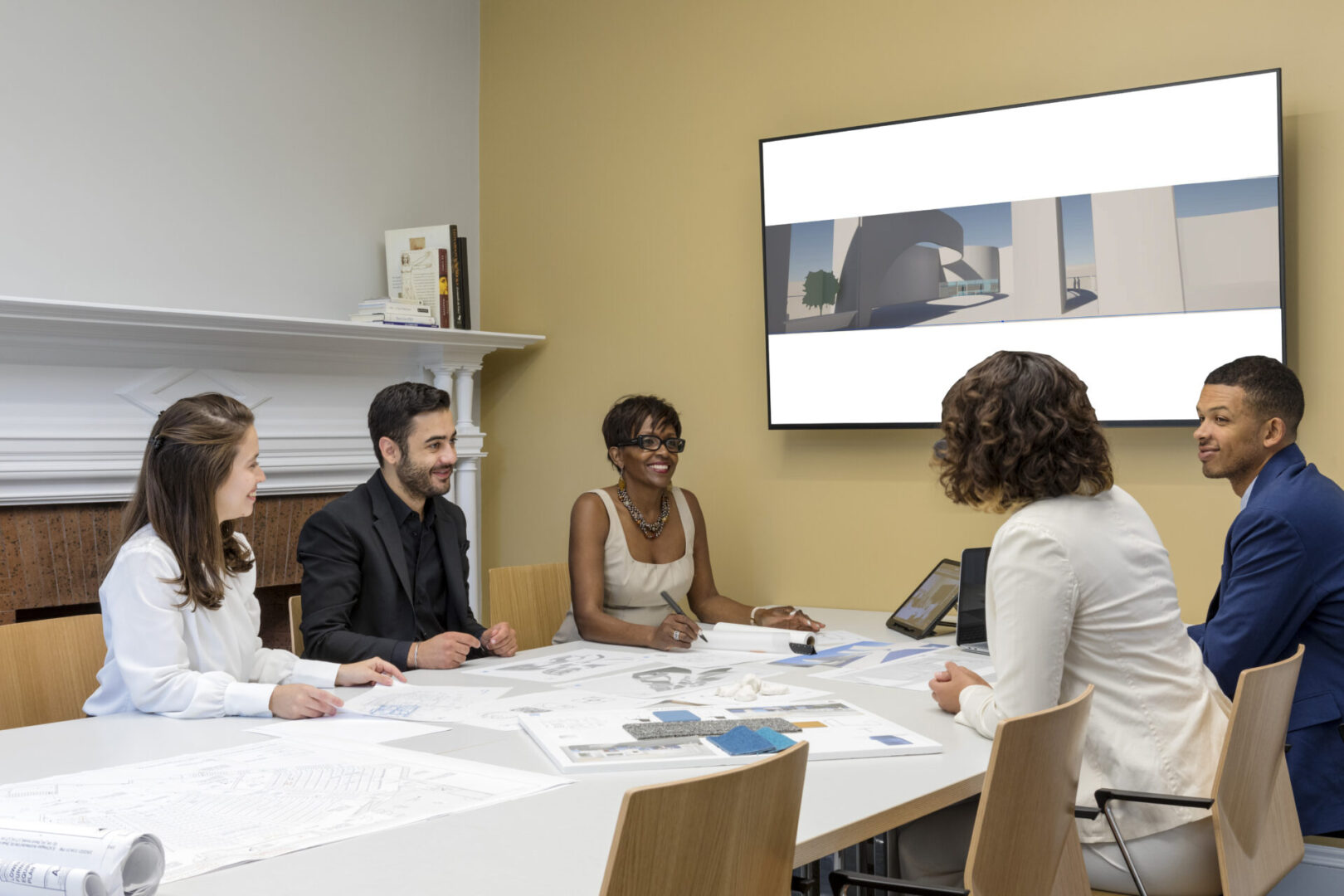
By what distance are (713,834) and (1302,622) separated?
172 cm

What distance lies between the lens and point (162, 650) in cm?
209

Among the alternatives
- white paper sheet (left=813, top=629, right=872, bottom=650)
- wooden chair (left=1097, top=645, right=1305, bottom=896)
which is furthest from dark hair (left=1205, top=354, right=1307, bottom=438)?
white paper sheet (left=813, top=629, right=872, bottom=650)

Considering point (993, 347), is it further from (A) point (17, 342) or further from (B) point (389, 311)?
(A) point (17, 342)

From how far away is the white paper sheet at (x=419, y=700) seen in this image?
2.08 metres

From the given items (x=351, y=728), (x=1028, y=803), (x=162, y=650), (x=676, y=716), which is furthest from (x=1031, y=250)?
(x=162, y=650)

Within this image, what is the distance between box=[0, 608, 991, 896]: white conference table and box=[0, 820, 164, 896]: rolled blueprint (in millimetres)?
54

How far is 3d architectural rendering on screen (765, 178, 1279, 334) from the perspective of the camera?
9.77 ft

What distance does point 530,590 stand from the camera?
132 inches

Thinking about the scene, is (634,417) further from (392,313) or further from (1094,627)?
(1094,627)

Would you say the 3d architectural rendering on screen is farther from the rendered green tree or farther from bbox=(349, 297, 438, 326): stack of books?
bbox=(349, 297, 438, 326): stack of books

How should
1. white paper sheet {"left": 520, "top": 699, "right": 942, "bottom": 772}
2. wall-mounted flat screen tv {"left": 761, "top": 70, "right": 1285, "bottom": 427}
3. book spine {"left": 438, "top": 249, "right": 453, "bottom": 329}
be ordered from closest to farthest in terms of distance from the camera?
white paper sheet {"left": 520, "top": 699, "right": 942, "bottom": 772}
wall-mounted flat screen tv {"left": 761, "top": 70, "right": 1285, "bottom": 427}
book spine {"left": 438, "top": 249, "right": 453, "bottom": 329}

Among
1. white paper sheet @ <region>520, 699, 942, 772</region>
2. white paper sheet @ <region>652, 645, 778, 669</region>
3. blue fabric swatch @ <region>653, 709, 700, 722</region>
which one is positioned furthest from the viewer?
white paper sheet @ <region>652, 645, 778, 669</region>

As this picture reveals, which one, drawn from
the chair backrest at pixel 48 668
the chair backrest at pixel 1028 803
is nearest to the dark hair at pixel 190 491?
the chair backrest at pixel 48 668

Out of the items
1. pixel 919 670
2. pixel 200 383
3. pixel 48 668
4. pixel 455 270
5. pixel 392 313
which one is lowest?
pixel 919 670
